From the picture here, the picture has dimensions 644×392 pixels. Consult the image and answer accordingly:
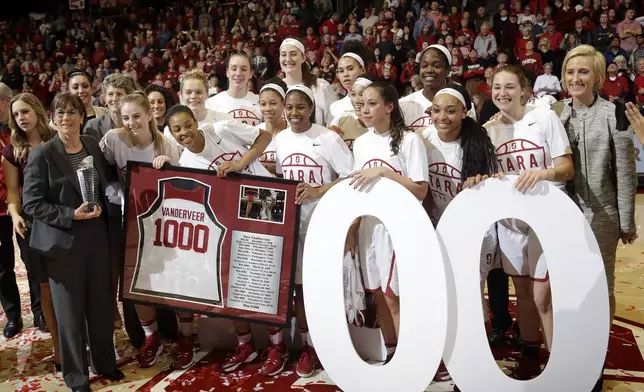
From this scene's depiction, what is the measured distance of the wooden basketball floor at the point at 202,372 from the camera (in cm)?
340

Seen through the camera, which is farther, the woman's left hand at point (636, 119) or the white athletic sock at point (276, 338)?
the white athletic sock at point (276, 338)

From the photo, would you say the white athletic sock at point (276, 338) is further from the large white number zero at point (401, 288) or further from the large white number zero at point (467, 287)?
the large white number zero at point (467, 287)

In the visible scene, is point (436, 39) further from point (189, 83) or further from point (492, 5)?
point (189, 83)

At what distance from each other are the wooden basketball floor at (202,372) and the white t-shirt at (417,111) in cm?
157

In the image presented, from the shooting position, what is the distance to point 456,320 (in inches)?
119

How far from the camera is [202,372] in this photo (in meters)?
3.62

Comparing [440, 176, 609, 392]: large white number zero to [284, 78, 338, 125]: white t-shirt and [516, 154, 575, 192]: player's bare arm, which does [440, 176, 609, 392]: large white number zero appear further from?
[284, 78, 338, 125]: white t-shirt

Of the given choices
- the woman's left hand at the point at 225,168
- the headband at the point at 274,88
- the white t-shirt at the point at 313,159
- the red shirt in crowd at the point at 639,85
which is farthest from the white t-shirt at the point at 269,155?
the red shirt in crowd at the point at 639,85

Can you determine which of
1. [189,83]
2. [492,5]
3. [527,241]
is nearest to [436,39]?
[492,5]

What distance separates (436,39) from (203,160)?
9478 mm

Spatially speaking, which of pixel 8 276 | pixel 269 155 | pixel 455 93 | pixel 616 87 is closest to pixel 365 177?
pixel 455 93

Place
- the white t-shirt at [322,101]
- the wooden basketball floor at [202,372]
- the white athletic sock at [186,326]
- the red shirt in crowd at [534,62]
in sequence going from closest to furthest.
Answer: the wooden basketball floor at [202,372] < the white athletic sock at [186,326] < the white t-shirt at [322,101] < the red shirt in crowd at [534,62]

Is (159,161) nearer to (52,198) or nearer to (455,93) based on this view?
(52,198)

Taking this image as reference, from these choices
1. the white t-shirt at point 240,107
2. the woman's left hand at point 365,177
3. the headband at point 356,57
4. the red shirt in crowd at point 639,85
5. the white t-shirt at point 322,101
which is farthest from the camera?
the red shirt in crowd at point 639,85
